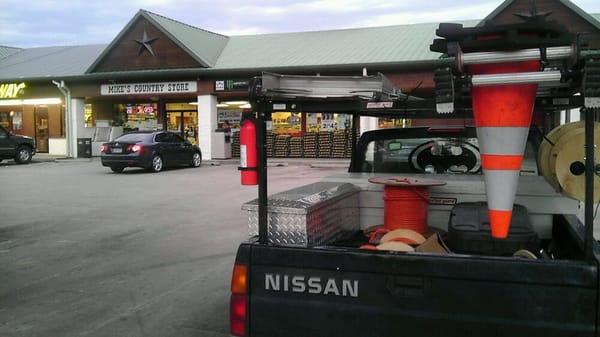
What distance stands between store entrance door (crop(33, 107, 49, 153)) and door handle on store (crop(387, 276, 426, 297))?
101 feet

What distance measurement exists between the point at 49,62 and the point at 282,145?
14702mm

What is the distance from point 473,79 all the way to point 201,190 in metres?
12.6

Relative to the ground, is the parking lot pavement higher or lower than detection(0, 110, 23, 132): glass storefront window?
lower

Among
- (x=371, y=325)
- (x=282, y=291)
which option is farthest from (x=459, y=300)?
(x=282, y=291)

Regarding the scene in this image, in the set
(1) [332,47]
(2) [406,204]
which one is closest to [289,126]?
(1) [332,47]

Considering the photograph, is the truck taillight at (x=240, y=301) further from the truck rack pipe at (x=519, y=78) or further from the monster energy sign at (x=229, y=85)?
the monster energy sign at (x=229, y=85)

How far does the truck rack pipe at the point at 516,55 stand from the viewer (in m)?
1.97

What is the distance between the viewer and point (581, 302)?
7.06 ft

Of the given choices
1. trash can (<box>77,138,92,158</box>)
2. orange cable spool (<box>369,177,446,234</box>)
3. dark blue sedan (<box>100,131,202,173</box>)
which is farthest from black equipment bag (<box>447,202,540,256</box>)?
trash can (<box>77,138,92,158</box>)

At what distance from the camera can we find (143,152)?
63.4 feet

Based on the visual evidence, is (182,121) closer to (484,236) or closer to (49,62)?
(49,62)

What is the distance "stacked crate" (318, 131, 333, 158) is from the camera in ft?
84.8

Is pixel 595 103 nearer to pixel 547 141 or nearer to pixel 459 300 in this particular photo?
pixel 459 300

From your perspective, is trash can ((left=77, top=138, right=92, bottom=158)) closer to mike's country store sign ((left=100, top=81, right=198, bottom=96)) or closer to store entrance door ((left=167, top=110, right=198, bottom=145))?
mike's country store sign ((left=100, top=81, right=198, bottom=96))
